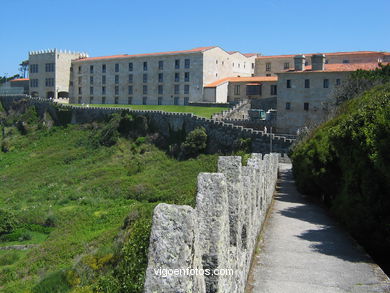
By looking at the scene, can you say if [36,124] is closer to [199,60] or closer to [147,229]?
[199,60]

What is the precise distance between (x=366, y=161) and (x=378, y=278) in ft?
14.9

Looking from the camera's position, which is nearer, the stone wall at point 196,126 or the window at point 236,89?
the stone wall at point 196,126

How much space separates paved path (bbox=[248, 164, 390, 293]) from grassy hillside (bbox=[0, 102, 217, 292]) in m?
2.07

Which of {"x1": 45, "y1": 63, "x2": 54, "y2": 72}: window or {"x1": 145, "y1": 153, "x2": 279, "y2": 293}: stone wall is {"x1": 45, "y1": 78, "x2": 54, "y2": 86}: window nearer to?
{"x1": 45, "y1": 63, "x2": 54, "y2": 72}: window

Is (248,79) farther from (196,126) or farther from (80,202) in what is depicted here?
(80,202)

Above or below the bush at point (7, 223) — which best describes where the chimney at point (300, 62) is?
above

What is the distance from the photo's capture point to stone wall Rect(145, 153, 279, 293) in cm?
317

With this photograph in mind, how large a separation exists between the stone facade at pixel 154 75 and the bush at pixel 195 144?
70.5 feet

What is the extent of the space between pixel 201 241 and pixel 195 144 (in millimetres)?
34968

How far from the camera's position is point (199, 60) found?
59.5 meters

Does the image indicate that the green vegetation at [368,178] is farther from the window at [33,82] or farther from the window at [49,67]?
the window at [33,82]

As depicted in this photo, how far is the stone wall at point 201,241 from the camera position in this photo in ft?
10.4

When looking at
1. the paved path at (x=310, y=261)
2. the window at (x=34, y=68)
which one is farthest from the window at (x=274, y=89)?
the window at (x=34, y=68)

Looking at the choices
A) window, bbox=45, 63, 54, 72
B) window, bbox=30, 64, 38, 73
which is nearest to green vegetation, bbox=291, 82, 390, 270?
window, bbox=45, 63, 54, 72
